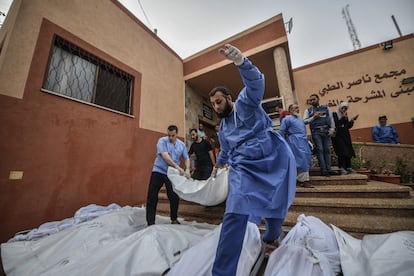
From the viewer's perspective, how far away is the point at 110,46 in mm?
3965

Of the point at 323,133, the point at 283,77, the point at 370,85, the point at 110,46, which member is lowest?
the point at 323,133

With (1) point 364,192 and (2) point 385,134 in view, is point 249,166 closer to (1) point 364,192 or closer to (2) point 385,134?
(1) point 364,192

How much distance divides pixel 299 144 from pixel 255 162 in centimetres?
208

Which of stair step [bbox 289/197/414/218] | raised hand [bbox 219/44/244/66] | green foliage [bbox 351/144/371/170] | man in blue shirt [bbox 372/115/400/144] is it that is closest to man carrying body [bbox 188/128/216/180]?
stair step [bbox 289/197/414/218]

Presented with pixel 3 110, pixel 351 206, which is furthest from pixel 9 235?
pixel 351 206

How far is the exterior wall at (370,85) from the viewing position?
20.0 ft

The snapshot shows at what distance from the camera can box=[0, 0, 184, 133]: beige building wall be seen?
98.0 inches

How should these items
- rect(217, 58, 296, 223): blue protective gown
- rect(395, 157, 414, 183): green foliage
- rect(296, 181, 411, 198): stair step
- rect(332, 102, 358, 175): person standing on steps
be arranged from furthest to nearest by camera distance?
rect(395, 157, 414, 183): green foliage < rect(332, 102, 358, 175): person standing on steps < rect(296, 181, 411, 198): stair step < rect(217, 58, 296, 223): blue protective gown

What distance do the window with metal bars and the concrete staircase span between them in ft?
10.4

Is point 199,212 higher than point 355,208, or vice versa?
point 355,208

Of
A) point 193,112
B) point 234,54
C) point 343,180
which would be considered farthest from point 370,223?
point 193,112

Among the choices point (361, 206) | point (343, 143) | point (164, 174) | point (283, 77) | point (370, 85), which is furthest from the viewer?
point (370, 85)

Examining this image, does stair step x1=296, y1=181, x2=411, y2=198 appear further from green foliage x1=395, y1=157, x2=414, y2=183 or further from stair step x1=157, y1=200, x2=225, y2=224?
green foliage x1=395, y1=157, x2=414, y2=183

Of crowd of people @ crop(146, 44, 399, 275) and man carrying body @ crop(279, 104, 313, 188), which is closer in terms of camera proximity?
crowd of people @ crop(146, 44, 399, 275)
